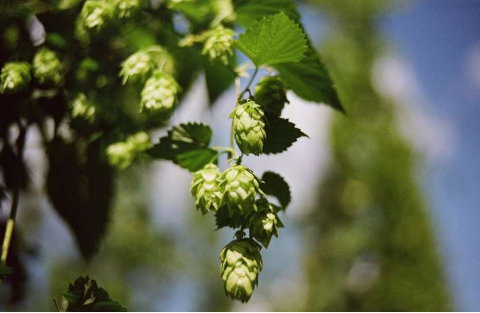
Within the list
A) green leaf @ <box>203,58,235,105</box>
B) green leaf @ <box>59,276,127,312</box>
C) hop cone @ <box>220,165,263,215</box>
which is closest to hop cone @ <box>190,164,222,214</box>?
hop cone @ <box>220,165,263,215</box>

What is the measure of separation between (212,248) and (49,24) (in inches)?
380

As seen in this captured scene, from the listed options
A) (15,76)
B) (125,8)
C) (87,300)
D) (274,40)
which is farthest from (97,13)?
(87,300)

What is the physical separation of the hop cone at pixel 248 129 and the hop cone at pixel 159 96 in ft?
0.47

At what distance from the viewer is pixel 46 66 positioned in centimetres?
58

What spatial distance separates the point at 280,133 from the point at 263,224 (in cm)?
11

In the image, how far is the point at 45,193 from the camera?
0.74 m

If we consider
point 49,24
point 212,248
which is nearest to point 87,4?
point 49,24

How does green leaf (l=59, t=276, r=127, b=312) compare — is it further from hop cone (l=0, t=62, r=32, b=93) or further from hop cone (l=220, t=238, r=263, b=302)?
hop cone (l=0, t=62, r=32, b=93)

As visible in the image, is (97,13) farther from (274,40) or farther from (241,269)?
(241,269)

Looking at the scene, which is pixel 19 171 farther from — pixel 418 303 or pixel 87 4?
pixel 418 303

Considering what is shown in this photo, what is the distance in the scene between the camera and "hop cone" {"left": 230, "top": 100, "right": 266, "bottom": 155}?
0.40 m

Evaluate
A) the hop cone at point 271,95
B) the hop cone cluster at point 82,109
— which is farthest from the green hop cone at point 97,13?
the hop cone at point 271,95

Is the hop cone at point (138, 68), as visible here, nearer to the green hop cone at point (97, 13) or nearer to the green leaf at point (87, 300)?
the green hop cone at point (97, 13)

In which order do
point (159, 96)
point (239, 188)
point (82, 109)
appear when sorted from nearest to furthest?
point (239, 188)
point (159, 96)
point (82, 109)
